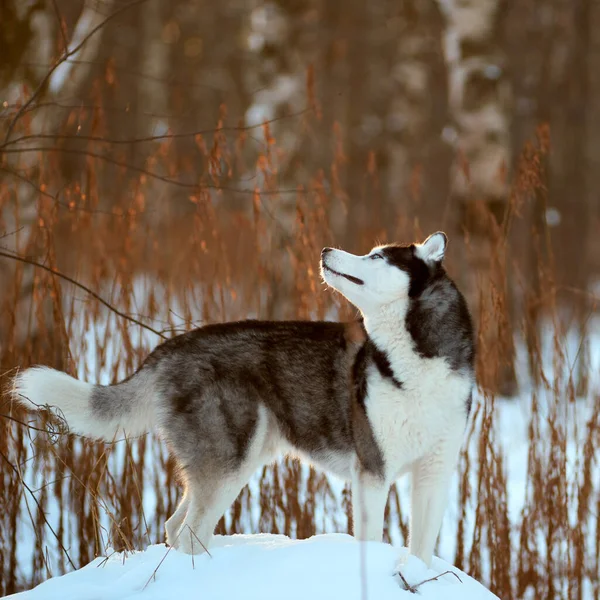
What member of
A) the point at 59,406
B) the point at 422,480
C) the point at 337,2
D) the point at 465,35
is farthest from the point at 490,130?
the point at 337,2

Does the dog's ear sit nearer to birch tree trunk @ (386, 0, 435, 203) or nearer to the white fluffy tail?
the white fluffy tail

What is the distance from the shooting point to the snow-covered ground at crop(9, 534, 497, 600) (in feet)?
7.41

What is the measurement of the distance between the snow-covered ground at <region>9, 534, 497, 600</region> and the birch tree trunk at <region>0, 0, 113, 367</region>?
1.24 meters

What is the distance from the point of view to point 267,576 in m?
2.31

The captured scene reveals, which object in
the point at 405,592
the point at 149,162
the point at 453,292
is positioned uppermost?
the point at 149,162

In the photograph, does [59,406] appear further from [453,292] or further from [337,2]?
[337,2]

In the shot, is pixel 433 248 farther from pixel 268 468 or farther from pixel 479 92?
pixel 479 92

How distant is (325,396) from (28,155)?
2.47 metres

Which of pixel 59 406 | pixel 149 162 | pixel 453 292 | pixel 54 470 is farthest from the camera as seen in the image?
pixel 149 162

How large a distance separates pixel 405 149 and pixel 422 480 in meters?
13.1

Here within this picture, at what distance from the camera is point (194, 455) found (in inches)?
122

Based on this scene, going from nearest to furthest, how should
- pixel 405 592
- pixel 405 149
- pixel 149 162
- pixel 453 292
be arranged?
pixel 405 592 → pixel 453 292 → pixel 149 162 → pixel 405 149

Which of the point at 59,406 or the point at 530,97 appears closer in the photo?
the point at 59,406

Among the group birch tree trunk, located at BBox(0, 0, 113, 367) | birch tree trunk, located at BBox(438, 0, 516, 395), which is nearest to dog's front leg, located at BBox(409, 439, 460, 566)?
birch tree trunk, located at BBox(0, 0, 113, 367)
